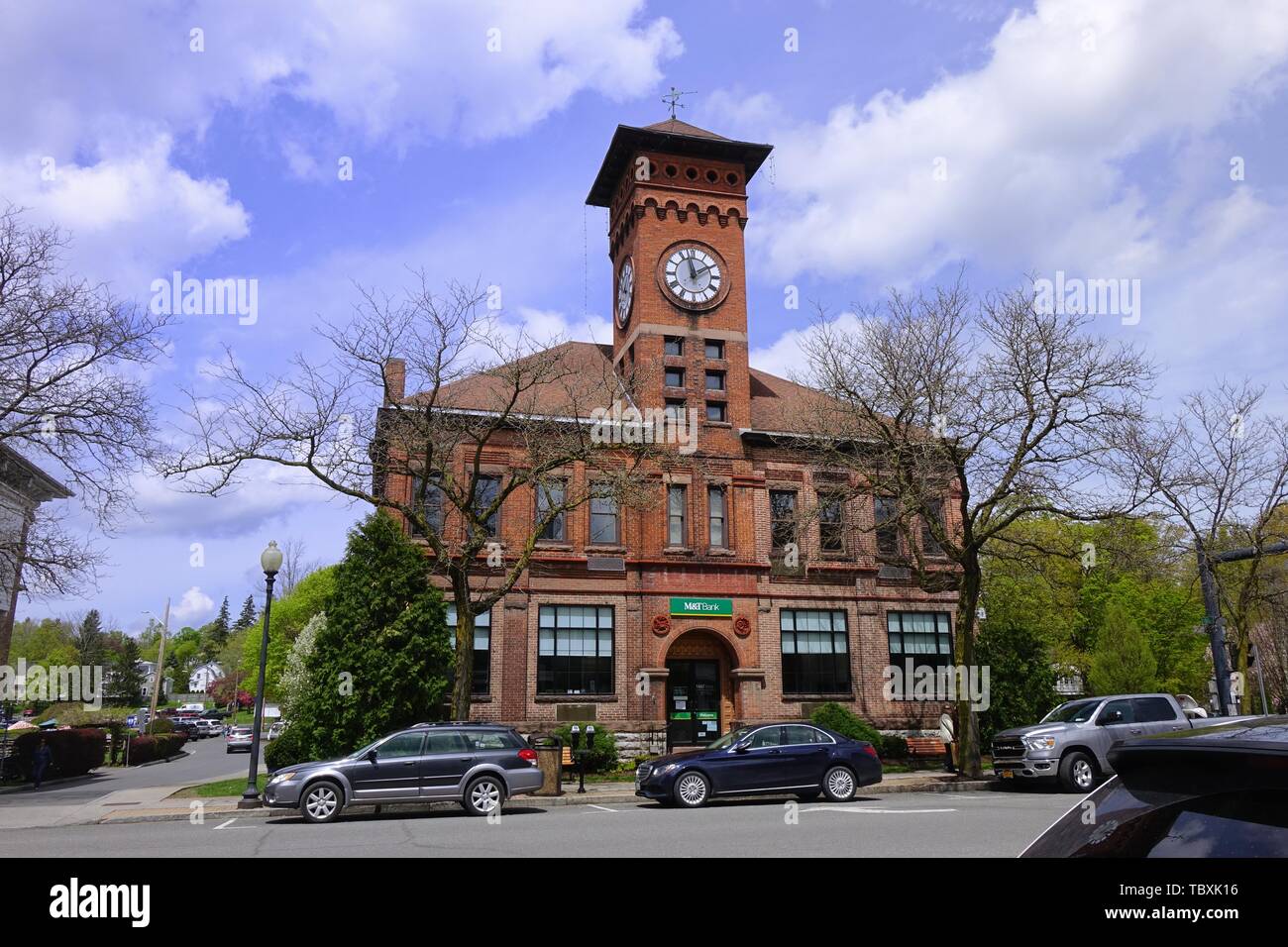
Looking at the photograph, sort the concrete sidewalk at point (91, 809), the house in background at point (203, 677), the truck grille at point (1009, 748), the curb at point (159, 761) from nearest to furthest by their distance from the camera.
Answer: the concrete sidewalk at point (91, 809) < the truck grille at point (1009, 748) < the curb at point (159, 761) < the house in background at point (203, 677)

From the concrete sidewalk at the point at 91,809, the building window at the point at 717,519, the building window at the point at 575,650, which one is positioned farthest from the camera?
the building window at the point at 717,519

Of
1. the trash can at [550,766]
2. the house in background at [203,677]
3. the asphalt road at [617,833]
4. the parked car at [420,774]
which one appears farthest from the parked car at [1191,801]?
the house in background at [203,677]

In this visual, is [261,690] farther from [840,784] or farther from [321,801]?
[840,784]

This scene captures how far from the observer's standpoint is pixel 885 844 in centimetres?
1043

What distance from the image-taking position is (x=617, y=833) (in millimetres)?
12570

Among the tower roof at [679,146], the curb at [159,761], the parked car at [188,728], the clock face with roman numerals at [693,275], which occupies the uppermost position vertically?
the tower roof at [679,146]

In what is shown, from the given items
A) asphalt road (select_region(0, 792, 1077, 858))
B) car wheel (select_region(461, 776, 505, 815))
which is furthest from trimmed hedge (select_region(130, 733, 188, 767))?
car wheel (select_region(461, 776, 505, 815))

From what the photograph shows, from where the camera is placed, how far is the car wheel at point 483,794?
1691 centimetres

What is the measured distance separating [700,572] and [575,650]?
15.9 feet

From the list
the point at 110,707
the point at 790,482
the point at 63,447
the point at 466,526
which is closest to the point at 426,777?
the point at 466,526

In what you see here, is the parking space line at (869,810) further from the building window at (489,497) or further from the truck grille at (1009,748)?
the building window at (489,497)

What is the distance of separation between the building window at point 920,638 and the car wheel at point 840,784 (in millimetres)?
13572
